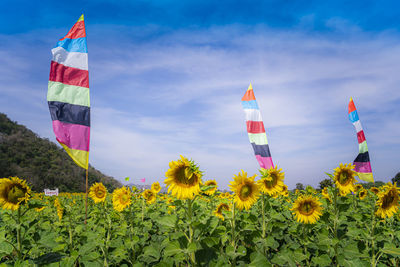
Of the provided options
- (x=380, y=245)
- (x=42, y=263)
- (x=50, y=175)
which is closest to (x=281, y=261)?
(x=380, y=245)

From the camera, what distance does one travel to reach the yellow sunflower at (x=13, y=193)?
3736mm

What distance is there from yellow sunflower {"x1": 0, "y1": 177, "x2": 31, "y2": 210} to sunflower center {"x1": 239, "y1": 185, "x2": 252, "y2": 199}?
3180mm

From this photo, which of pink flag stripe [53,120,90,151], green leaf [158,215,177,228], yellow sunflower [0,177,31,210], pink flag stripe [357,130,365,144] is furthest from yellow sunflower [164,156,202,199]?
pink flag stripe [357,130,365,144]

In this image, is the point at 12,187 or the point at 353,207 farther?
the point at 353,207

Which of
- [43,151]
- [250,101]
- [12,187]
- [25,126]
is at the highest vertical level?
[25,126]

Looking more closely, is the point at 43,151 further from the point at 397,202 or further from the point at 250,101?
the point at 397,202

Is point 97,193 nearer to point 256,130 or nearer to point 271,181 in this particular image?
point 271,181

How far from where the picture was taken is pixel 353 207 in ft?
25.6

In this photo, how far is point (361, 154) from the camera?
531 inches

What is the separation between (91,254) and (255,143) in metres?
10.0

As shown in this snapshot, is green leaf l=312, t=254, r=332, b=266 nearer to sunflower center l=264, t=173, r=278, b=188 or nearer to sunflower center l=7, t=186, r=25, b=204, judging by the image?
sunflower center l=264, t=173, r=278, b=188

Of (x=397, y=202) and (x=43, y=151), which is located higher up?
(x=43, y=151)

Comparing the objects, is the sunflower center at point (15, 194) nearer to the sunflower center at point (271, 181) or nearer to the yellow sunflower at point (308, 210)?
the sunflower center at point (271, 181)

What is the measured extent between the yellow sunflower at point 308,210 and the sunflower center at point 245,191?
123cm
